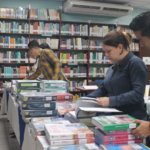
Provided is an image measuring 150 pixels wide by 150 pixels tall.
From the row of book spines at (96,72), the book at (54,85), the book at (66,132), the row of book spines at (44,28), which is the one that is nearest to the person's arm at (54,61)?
the book at (54,85)

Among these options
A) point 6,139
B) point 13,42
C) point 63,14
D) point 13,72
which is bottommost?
point 6,139

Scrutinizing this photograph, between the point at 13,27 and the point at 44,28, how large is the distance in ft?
2.86

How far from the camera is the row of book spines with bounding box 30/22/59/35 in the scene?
19.2 feet

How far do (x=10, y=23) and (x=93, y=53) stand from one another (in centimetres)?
266

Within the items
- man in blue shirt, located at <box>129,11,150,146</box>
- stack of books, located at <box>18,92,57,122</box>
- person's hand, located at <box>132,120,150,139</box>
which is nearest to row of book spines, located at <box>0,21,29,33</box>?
stack of books, located at <box>18,92,57,122</box>

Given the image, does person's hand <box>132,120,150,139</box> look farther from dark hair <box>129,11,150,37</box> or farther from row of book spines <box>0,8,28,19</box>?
row of book spines <box>0,8,28,19</box>

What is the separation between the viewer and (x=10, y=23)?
5.68 metres

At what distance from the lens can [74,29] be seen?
6188 millimetres

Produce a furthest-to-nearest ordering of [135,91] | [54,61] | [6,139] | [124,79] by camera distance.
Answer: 1. [6,139]
2. [54,61]
3. [124,79]
4. [135,91]

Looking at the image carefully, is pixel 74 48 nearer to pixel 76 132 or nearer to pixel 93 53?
pixel 93 53

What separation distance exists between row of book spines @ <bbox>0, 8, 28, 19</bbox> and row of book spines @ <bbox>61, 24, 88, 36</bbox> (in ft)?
3.79

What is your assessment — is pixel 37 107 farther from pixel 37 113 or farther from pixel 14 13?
pixel 14 13

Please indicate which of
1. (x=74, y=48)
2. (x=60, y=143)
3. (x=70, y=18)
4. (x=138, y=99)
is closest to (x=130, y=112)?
(x=138, y=99)

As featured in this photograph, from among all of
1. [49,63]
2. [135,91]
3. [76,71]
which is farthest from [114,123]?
[76,71]
